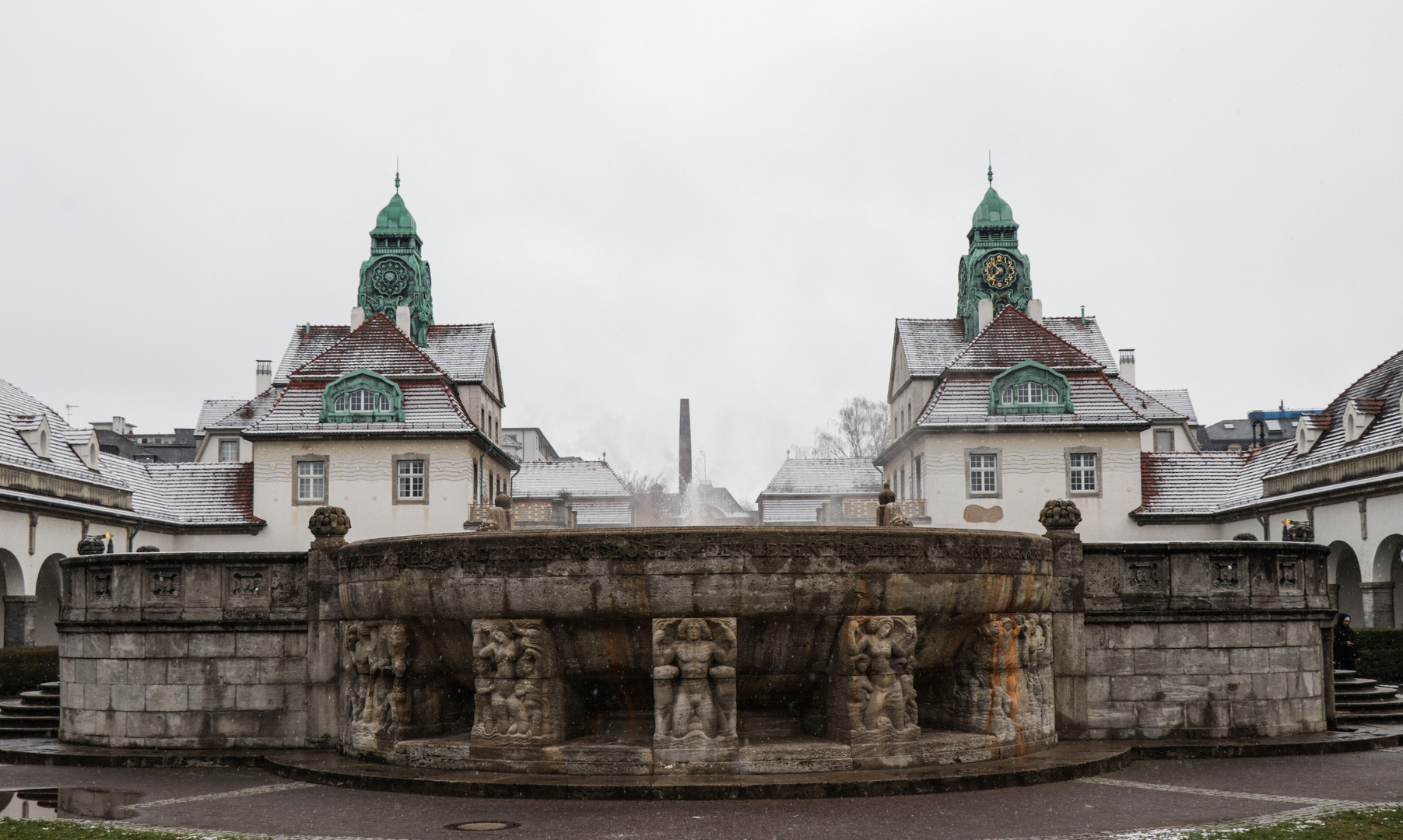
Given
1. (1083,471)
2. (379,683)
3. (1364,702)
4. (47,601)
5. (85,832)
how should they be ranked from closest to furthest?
(85,832) < (379,683) < (1364,702) < (47,601) < (1083,471)

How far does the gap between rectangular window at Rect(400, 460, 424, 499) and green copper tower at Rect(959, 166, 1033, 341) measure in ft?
83.4

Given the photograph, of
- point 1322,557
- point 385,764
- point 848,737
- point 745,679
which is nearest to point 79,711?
point 385,764

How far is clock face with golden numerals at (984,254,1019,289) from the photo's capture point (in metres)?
58.0

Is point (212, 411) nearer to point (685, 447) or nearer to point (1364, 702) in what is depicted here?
point (685, 447)

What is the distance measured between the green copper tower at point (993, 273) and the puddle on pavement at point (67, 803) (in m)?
48.1

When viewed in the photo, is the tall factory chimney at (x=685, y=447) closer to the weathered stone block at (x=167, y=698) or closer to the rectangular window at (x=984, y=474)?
the rectangular window at (x=984, y=474)

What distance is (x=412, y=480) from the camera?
44625 millimetres

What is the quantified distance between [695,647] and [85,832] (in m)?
5.06

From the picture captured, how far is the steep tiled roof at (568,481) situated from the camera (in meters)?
63.9

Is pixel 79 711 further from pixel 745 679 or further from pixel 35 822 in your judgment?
pixel 745 679

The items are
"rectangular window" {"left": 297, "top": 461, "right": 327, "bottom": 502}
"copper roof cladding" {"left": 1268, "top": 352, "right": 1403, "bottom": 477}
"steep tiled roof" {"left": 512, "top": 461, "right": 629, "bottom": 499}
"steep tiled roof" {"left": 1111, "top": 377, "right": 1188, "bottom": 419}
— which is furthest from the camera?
"steep tiled roof" {"left": 512, "top": 461, "right": 629, "bottom": 499}

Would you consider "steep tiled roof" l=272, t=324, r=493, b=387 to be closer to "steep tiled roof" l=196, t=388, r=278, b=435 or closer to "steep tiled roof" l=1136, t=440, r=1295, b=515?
"steep tiled roof" l=196, t=388, r=278, b=435

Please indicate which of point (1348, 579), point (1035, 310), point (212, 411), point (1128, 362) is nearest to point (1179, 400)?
point (1128, 362)

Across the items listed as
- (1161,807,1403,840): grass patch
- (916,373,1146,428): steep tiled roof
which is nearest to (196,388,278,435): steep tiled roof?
(916,373,1146,428): steep tiled roof
